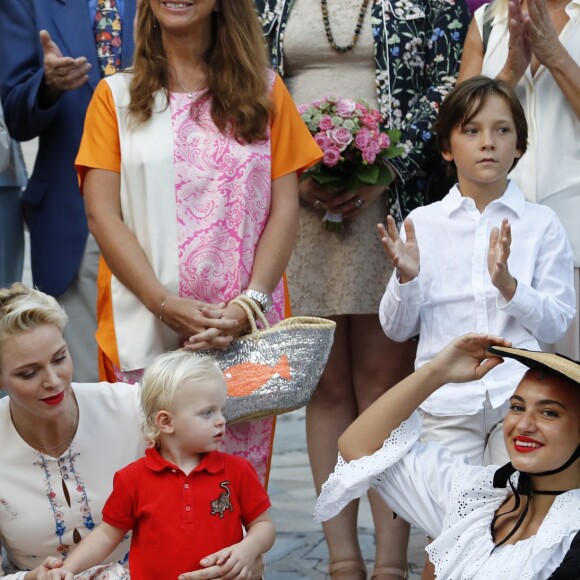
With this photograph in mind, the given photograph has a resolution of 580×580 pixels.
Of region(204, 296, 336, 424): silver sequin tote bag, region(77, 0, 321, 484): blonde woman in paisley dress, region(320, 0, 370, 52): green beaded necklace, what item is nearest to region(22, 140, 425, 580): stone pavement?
region(77, 0, 321, 484): blonde woman in paisley dress

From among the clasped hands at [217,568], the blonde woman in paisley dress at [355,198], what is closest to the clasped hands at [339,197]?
the blonde woman in paisley dress at [355,198]

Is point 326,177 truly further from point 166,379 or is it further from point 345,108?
point 166,379

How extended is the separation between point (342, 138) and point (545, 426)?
1667 mm

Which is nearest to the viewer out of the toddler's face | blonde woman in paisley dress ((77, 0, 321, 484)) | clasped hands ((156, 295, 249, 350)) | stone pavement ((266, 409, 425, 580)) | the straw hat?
the straw hat

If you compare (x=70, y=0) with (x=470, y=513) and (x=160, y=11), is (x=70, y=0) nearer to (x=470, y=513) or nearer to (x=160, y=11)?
(x=160, y=11)

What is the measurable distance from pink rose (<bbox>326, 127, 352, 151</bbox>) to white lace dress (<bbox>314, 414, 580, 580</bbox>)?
130 cm

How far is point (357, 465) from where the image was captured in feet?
11.7

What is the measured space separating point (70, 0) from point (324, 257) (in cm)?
136

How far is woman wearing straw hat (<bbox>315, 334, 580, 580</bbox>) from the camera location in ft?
10.6

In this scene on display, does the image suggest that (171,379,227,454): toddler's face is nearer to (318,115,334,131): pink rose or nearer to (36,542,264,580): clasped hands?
(36,542,264,580): clasped hands

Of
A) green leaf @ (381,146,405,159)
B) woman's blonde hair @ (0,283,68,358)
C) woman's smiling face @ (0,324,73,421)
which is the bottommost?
woman's smiling face @ (0,324,73,421)

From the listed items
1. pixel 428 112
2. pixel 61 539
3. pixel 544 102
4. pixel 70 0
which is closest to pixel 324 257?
pixel 428 112

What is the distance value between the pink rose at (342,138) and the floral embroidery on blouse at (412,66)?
0.30 meters

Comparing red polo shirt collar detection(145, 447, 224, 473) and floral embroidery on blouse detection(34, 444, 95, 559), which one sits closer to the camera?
red polo shirt collar detection(145, 447, 224, 473)
